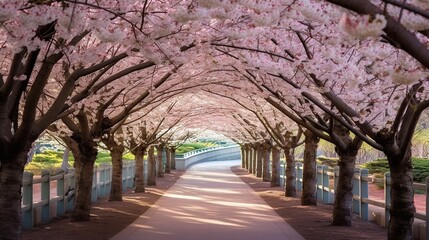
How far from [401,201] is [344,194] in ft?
13.7

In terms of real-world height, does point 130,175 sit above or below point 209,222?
above

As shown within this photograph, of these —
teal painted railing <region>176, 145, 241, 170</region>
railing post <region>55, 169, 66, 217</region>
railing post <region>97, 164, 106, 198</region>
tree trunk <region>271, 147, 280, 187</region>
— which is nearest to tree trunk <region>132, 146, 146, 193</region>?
railing post <region>97, 164, 106, 198</region>

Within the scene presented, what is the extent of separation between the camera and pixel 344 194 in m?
14.0

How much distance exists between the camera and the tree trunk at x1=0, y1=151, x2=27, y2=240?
28.5 feet

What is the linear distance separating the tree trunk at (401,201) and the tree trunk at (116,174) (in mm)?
12245

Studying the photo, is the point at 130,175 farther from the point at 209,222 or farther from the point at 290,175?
the point at 209,222

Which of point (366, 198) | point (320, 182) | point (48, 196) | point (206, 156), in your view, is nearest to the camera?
point (48, 196)

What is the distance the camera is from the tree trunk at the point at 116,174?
20531mm

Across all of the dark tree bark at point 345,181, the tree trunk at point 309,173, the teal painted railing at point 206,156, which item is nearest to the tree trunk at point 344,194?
the dark tree bark at point 345,181

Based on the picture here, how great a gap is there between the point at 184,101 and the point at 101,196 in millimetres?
6157

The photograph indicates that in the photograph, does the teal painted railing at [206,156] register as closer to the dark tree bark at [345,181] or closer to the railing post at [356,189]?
the railing post at [356,189]

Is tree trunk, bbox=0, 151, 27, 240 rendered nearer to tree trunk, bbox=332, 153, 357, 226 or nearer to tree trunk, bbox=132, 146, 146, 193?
tree trunk, bbox=332, 153, 357, 226

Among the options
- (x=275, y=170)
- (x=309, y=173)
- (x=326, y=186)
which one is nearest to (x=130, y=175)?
(x=275, y=170)

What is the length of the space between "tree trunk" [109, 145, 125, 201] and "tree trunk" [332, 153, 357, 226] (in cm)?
877
